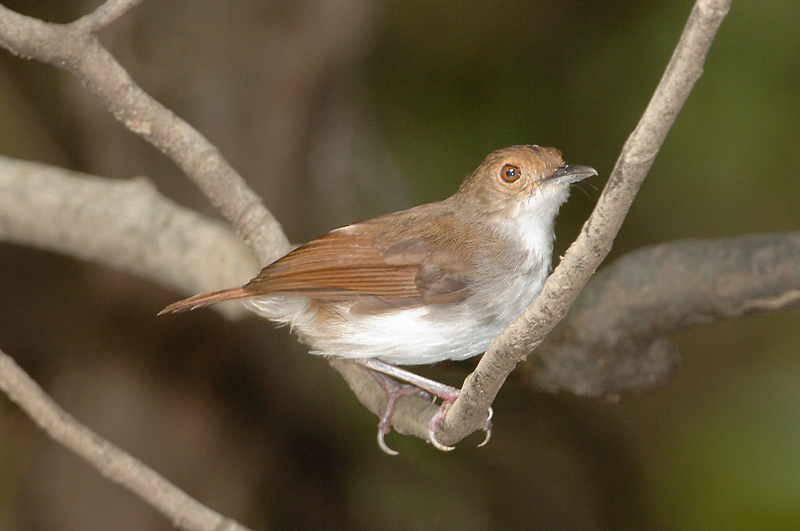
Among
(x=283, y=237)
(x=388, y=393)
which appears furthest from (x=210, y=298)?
(x=388, y=393)

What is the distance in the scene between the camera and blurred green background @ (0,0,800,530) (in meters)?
5.48

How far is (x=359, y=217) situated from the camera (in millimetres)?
6855

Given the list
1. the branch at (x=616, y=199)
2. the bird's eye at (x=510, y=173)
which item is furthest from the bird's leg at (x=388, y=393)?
the branch at (x=616, y=199)

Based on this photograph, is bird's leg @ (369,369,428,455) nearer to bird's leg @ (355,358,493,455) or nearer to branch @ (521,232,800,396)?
bird's leg @ (355,358,493,455)

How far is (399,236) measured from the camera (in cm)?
325

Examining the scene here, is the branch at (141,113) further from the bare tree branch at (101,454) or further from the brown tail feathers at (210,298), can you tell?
the bare tree branch at (101,454)

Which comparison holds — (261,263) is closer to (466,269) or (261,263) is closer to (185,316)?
(466,269)

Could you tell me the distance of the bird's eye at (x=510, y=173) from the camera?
10.7ft

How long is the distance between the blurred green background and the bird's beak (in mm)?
2347

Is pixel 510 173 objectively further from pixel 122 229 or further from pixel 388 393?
pixel 122 229

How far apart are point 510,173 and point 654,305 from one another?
3.46ft

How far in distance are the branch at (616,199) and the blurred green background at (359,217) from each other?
9.82ft

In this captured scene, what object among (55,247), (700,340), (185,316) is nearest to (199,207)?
(185,316)

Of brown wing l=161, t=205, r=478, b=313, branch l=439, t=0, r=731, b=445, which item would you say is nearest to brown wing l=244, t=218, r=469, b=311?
brown wing l=161, t=205, r=478, b=313
